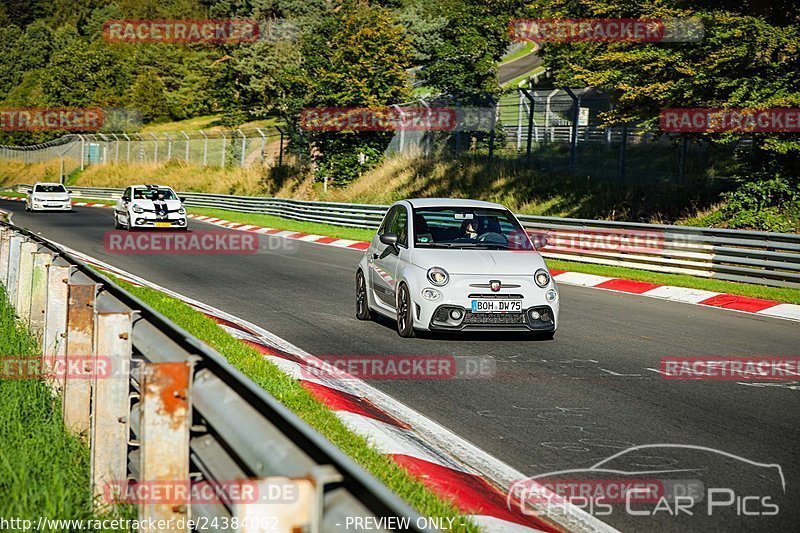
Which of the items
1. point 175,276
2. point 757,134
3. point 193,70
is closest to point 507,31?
point 757,134

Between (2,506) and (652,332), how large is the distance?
964cm

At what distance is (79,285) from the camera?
558cm

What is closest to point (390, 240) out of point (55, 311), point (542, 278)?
point (542, 278)

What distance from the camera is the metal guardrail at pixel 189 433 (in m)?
2.26

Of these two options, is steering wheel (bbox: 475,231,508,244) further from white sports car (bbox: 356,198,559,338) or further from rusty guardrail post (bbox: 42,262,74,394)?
rusty guardrail post (bbox: 42,262,74,394)

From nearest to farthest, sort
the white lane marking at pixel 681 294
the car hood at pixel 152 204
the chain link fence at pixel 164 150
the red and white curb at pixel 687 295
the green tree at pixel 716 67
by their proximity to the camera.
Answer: the red and white curb at pixel 687 295 < the white lane marking at pixel 681 294 < the green tree at pixel 716 67 < the car hood at pixel 152 204 < the chain link fence at pixel 164 150

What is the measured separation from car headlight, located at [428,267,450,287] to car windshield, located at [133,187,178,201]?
2275 cm

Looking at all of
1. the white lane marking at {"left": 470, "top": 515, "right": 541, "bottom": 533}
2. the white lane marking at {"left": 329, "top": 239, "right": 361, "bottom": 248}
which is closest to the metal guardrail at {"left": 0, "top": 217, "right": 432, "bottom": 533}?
the white lane marking at {"left": 470, "top": 515, "right": 541, "bottom": 533}

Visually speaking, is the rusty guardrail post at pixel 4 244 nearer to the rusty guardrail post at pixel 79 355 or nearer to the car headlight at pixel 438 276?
the car headlight at pixel 438 276

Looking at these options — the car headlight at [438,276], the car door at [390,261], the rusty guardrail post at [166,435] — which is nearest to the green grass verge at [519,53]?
the car door at [390,261]

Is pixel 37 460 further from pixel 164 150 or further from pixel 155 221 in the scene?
pixel 164 150

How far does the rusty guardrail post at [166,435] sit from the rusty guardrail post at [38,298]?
5.04 m

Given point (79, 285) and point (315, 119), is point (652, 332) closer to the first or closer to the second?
point (79, 285)

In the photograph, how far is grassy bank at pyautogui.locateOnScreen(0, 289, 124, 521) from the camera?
166 inches
